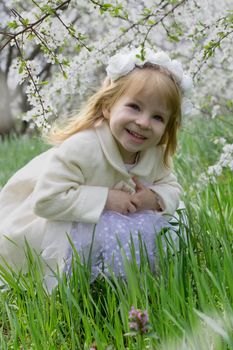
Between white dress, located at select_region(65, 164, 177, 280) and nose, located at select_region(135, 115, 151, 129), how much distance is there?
1.00ft

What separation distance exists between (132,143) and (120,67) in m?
0.27

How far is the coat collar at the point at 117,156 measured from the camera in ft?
7.22

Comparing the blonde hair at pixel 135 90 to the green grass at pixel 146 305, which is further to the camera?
the blonde hair at pixel 135 90

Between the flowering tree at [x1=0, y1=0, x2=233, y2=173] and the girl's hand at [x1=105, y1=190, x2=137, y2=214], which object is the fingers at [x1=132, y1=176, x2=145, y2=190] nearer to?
the girl's hand at [x1=105, y1=190, x2=137, y2=214]

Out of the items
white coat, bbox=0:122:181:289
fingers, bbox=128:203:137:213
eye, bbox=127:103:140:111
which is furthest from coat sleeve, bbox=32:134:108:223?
eye, bbox=127:103:140:111

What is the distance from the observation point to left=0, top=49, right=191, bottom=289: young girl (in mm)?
2117

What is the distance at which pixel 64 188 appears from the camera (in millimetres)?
2090

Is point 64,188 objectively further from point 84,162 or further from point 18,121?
point 18,121

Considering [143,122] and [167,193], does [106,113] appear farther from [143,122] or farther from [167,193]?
[167,193]

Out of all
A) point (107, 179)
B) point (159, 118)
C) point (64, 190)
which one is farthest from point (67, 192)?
point (159, 118)

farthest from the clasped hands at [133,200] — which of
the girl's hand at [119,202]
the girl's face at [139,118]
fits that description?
the girl's face at [139,118]

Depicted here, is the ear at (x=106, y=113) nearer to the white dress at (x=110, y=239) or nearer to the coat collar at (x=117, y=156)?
the coat collar at (x=117, y=156)

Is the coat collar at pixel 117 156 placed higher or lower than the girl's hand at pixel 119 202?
higher

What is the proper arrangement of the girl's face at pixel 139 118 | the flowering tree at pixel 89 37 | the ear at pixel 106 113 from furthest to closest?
the ear at pixel 106 113, the girl's face at pixel 139 118, the flowering tree at pixel 89 37
